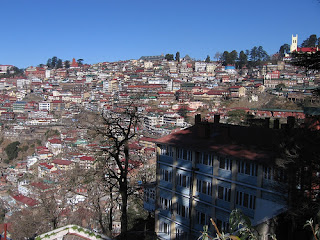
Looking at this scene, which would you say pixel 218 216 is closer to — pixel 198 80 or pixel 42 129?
pixel 42 129

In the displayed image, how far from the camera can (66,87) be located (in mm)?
102875

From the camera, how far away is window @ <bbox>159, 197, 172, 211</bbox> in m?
10.0

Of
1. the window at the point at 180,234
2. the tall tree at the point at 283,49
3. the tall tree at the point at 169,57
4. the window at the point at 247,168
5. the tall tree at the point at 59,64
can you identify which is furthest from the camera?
the tall tree at the point at 59,64

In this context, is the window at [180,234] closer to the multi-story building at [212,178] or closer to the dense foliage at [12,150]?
the multi-story building at [212,178]

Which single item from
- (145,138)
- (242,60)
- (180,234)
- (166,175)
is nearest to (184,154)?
(166,175)

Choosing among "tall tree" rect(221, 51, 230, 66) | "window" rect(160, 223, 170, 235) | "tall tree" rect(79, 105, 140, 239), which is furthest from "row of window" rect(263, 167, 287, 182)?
"tall tree" rect(221, 51, 230, 66)

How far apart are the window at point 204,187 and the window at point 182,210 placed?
80 centimetres

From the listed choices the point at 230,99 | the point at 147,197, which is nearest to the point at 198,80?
the point at 230,99

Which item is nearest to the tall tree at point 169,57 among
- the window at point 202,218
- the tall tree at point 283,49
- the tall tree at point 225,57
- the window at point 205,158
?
the tall tree at point 225,57

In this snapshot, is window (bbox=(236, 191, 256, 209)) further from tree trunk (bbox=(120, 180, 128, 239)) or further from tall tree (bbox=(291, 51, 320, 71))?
tall tree (bbox=(291, 51, 320, 71))

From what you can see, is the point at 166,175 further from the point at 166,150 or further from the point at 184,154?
the point at 184,154

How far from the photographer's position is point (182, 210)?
959cm

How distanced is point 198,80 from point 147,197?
272 feet

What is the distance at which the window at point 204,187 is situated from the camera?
8845 millimetres
